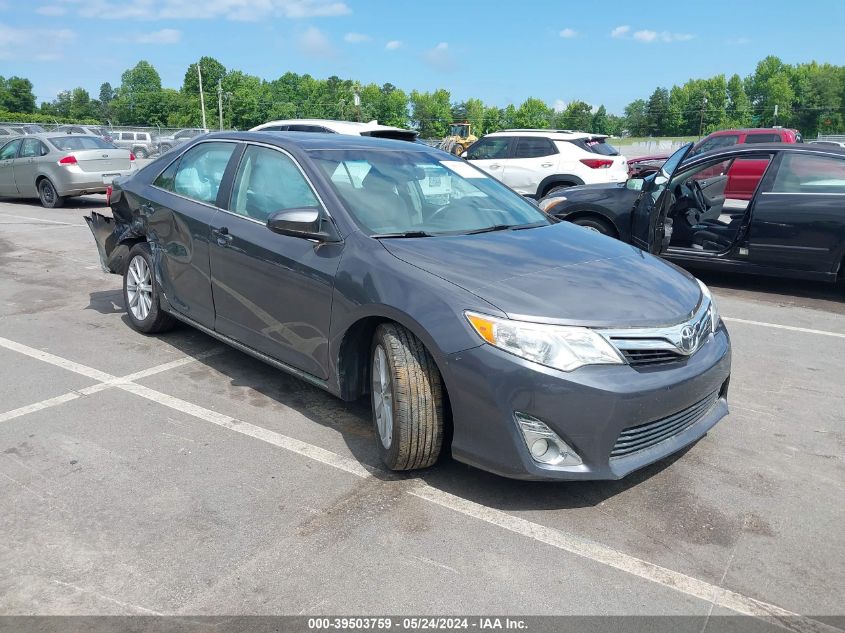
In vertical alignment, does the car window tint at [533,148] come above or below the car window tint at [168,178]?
above

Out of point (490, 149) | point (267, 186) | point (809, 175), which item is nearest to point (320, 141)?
point (267, 186)

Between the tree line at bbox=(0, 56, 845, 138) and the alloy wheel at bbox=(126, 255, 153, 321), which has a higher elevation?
the tree line at bbox=(0, 56, 845, 138)

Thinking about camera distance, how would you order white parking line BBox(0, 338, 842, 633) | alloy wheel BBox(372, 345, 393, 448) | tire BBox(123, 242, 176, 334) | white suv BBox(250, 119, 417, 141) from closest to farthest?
white parking line BBox(0, 338, 842, 633) → alloy wheel BBox(372, 345, 393, 448) → tire BBox(123, 242, 176, 334) → white suv BBox(250, 119, 417, 141)

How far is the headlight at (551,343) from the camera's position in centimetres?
295

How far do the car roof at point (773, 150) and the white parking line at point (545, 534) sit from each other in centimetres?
571

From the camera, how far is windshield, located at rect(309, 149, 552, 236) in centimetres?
397

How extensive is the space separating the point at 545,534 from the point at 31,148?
15.1 metres

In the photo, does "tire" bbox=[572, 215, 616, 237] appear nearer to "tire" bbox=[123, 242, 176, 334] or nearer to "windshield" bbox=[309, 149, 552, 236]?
"windshield" bbox=[309, 149, 552, 236]


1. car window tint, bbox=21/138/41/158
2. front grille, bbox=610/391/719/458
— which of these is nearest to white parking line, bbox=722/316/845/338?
front grille, bbox=610/391/719/458

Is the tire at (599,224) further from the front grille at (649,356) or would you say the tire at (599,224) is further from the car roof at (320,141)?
the front grille at (649,356)

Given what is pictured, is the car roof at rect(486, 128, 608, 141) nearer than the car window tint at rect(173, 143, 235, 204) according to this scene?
No

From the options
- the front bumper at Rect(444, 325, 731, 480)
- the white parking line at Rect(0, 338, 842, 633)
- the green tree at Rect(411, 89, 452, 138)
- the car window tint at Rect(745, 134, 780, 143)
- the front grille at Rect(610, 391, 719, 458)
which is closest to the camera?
the white parking line at Rect(0, 338, 842, 633)

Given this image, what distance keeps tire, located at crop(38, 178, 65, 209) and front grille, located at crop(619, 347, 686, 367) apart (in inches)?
555

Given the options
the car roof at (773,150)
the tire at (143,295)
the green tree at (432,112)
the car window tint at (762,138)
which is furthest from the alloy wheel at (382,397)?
the green tree at (432,112)
